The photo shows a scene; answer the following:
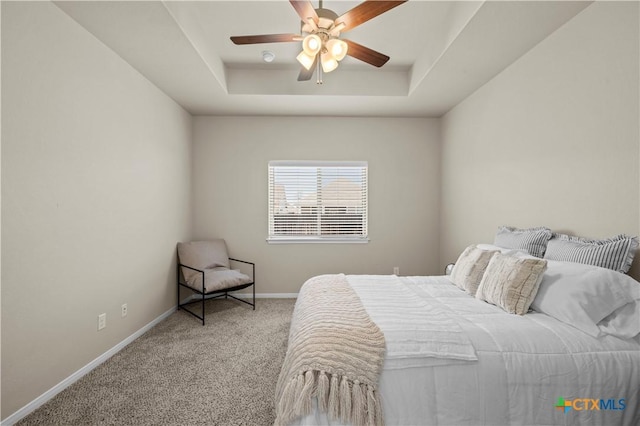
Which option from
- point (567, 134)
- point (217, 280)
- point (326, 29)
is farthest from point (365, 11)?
point (217, 280)

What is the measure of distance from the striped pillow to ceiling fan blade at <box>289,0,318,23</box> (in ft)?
7.33

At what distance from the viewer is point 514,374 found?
1377 mm

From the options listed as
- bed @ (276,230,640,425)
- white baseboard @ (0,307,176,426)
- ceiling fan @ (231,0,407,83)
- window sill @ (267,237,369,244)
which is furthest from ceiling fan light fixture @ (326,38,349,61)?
white baseboard @ (0,307,176,426)

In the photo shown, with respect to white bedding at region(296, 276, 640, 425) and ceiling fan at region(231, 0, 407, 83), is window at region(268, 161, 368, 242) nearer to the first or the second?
ceiling fan at region(231, 0, 407, 83)

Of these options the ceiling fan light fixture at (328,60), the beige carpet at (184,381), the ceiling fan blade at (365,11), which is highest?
the ceiling fan blade at (365,11)

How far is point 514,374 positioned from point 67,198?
2.96 meters

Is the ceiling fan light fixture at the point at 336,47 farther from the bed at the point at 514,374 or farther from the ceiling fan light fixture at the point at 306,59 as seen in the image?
the bed at the point at 514,374

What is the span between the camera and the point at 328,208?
4.34 meters

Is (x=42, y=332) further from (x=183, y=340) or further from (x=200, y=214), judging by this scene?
(x=200, y=214)

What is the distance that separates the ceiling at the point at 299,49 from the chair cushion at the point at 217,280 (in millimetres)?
2154

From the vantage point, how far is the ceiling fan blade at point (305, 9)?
1.69 m

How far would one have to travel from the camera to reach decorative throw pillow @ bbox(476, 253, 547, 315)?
1.77 m

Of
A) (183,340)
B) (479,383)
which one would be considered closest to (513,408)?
(479,383)
